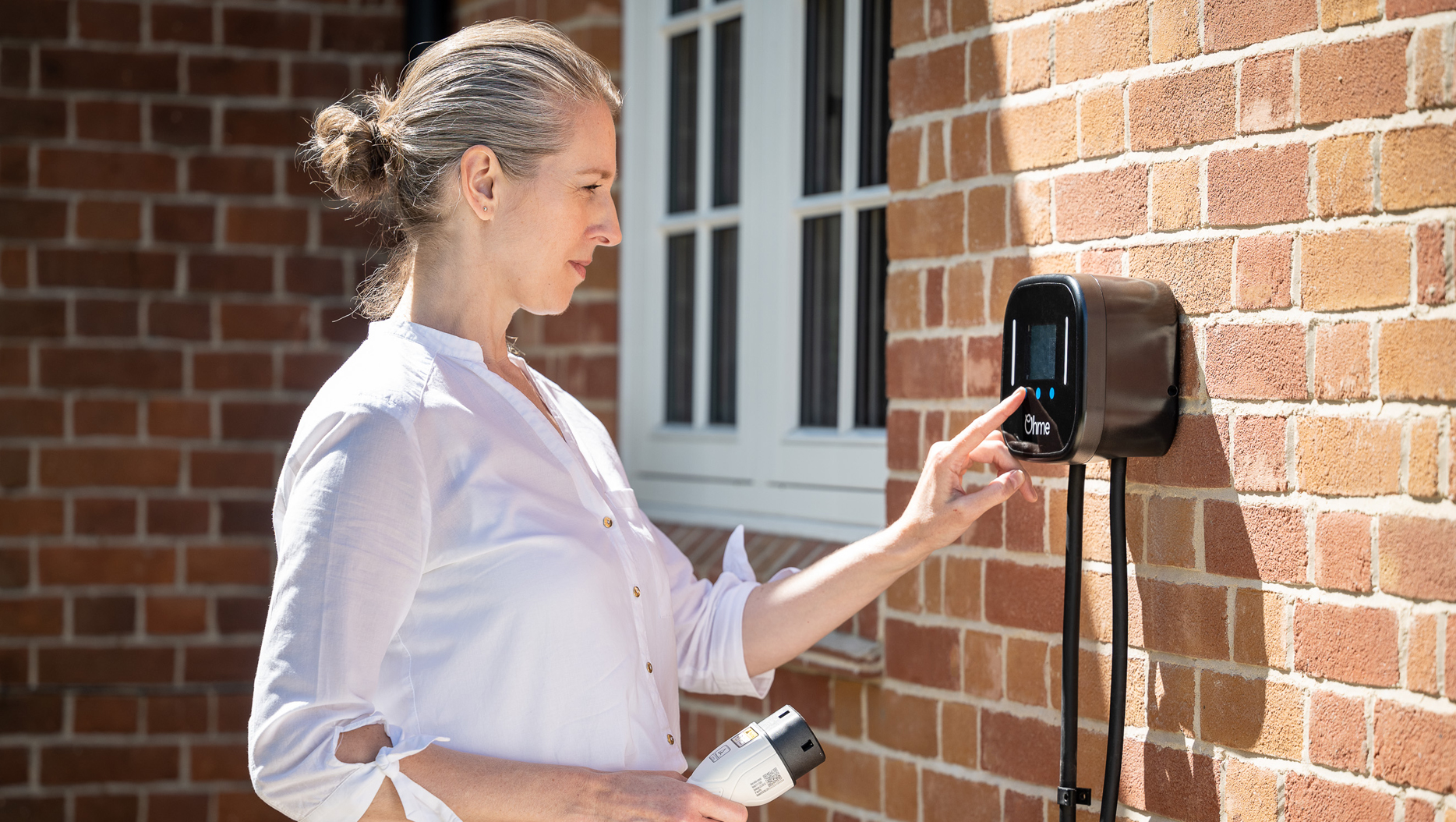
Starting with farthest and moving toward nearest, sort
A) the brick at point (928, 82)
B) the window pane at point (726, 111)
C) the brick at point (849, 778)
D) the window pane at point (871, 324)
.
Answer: the window pane at point (726, 111) < the window pane at point (871, 324) < the brick at point (849, 778) < the brick at point (928, 82)

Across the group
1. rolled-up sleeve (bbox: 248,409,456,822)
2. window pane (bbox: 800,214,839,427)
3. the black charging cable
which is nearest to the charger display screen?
the black charging cable

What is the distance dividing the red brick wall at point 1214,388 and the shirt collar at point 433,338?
90 cm

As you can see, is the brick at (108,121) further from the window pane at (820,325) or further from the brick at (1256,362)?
the brick at (1256,362)

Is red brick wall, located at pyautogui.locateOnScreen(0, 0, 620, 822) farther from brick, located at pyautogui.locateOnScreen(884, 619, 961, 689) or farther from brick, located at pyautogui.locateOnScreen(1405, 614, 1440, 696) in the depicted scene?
brick, located at pyautogui.locateOnScreen(1405, 614, 1440, 696)

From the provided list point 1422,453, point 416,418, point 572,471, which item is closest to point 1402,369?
point 1422,453

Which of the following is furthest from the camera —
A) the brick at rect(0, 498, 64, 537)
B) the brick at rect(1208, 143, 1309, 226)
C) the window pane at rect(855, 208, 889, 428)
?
the brick at rect(0, 498, 64, 537)

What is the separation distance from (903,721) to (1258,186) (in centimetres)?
119

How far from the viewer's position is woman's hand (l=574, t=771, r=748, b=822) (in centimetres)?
163

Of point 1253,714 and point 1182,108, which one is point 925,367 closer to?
point 1182,108

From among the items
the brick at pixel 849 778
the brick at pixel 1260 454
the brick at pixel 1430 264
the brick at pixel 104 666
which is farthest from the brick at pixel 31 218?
the brick at pixel 1430 264

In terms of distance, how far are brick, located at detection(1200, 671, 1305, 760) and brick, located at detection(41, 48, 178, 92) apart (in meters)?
3.19

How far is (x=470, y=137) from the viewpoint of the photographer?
1793 mm

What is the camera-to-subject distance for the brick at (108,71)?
11.9 ft

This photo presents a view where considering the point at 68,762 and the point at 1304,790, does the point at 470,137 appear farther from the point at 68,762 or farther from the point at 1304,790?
the point at 68,762
